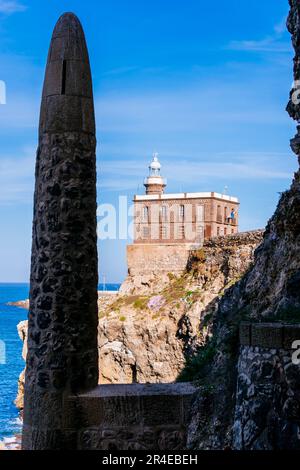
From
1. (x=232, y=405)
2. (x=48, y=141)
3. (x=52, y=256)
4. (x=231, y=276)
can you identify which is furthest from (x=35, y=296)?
(x=231, y=276)

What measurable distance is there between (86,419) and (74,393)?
13.1 inches

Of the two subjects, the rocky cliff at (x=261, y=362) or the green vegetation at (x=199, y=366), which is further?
the green vegetation at (x=199, y=366)

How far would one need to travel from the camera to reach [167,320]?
40875 mm

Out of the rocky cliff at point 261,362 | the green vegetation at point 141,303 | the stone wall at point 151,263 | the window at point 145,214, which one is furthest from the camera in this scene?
the window at point 145,214

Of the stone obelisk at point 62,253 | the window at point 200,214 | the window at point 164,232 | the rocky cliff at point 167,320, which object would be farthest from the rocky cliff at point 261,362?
the window at point 200,214

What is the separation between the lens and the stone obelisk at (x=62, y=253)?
8.17 m

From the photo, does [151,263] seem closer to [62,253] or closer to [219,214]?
[219,214]

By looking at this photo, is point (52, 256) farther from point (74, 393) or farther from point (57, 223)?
point (74, 393)

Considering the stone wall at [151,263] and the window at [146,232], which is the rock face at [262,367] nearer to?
the stone wall at [151,263]

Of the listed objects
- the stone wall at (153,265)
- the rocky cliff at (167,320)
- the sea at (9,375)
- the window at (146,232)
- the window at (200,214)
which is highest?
the window at (200,214)

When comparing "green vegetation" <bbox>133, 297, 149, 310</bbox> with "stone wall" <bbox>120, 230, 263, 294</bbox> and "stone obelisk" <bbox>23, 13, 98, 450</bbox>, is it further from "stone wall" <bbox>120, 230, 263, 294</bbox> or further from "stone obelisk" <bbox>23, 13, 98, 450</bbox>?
"stone obelisk" <bbox>23, 13, 98, 450</bbox>

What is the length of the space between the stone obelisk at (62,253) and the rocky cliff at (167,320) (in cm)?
2937

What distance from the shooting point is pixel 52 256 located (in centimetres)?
830

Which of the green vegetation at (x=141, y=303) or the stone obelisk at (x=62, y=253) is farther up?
the stone obelisk at (x=62, y=253)
